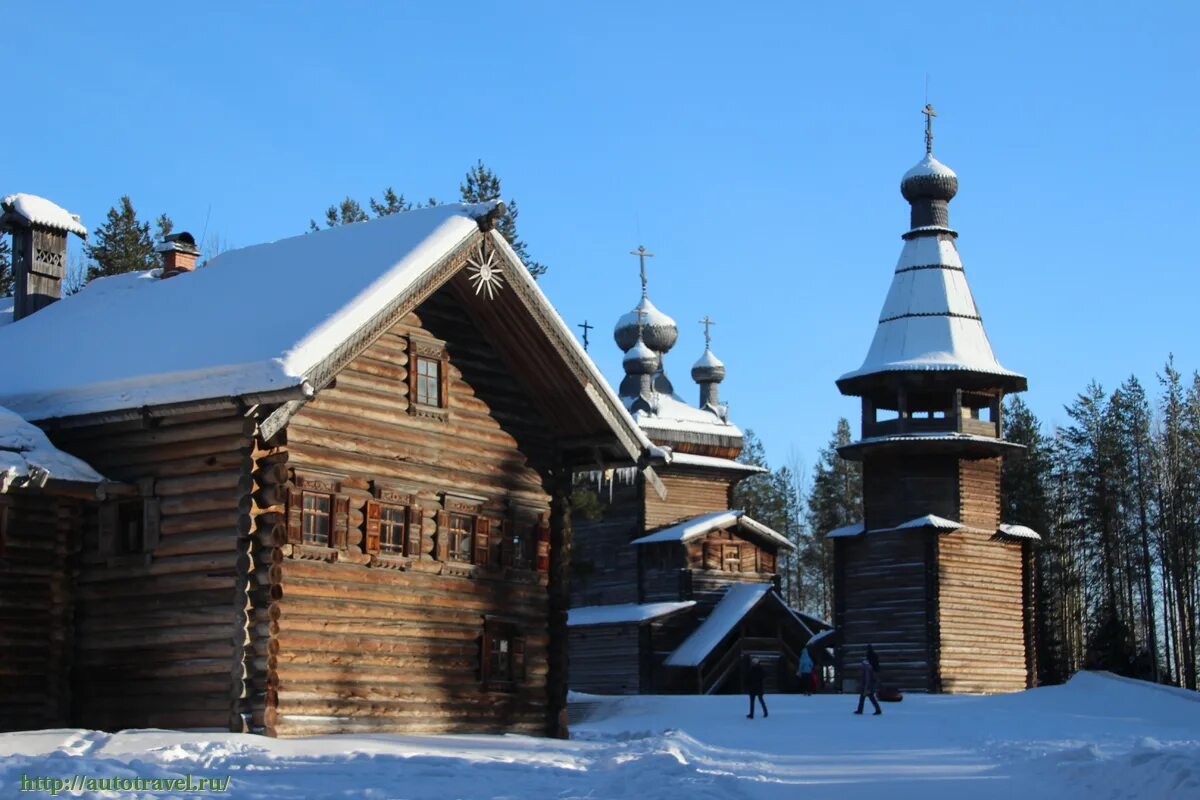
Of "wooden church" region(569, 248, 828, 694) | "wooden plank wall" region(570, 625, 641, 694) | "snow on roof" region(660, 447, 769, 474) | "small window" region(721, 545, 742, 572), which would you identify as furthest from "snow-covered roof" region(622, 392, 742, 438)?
"wooden plank wall" region(570, 625, 641, 694)

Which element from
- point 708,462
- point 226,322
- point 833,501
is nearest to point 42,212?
point 226,322

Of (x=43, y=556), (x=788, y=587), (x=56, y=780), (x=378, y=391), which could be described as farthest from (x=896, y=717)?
(x=788, y=587)

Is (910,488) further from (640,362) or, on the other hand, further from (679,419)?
(640,362)

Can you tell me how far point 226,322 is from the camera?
24375 millimetres

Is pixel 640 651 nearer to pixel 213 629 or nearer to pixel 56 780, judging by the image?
pixel 213 629

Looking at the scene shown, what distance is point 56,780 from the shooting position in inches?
623

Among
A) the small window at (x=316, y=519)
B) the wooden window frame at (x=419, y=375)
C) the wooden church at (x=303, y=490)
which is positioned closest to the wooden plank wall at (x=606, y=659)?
the wooden church at (x=303, y=490)

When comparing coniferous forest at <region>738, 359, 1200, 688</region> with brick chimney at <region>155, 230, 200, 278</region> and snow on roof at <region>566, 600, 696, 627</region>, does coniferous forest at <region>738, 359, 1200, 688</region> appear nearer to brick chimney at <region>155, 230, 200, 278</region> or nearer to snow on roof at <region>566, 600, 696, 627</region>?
snow on roof at <region>566, 600, 696, 627</region>

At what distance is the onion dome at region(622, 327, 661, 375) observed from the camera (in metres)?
67.0

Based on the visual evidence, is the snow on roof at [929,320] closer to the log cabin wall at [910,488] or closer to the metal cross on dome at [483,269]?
the log cabin wall at [910,488]

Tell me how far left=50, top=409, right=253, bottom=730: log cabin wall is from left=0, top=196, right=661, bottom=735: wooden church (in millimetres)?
38

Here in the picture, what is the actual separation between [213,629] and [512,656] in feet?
20.8

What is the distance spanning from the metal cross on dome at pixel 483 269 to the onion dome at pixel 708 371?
4682 centimetres

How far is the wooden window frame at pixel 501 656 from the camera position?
2681cm
